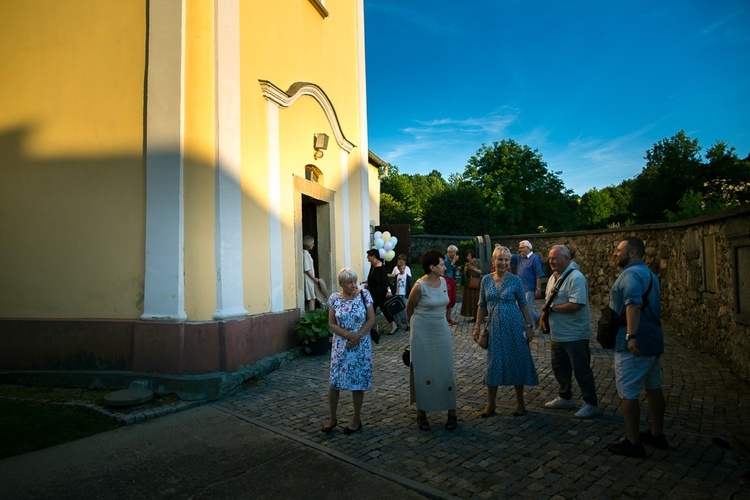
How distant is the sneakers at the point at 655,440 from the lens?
369 cm

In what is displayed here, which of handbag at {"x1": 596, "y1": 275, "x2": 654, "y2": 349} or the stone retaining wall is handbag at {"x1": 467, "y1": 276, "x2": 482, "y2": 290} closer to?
the stone retaining wall

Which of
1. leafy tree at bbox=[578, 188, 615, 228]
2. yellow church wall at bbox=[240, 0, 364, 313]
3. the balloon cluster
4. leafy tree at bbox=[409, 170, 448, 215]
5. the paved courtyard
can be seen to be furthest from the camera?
leafy tree at bbox=[409, 170, 448, 215]

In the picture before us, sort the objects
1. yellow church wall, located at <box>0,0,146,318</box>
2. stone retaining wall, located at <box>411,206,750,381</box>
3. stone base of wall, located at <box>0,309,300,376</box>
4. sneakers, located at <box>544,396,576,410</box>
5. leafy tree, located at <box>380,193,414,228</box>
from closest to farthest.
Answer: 1. sneakers, located at <box>544,396,576,410</box>
2. stone retaining wall, located at <box>411,206,750,381</box>
3. stone base of wall, located at <box>0,309,300,376</box>
4. yellow church wall, located at <box>0,0,146,318</box>
5. leafy tree, located at <box>380,193,414,228</box>

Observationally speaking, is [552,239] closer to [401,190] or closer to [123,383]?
[123,383]

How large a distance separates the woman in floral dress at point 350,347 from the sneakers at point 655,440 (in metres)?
2.42

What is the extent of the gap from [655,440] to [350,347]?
2728 millimetres

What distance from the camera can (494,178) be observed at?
1893 inches

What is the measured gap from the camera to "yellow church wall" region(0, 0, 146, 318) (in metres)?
6.05

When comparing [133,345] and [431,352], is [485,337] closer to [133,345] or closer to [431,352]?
[431,352]

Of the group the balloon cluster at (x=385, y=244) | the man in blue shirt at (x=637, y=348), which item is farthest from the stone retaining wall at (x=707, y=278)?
the balloon cluster at (x=385, y=244)

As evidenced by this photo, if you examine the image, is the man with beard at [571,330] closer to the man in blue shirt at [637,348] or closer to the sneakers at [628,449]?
the man in blue shirt at [637,348]

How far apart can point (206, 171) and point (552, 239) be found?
14508 mm

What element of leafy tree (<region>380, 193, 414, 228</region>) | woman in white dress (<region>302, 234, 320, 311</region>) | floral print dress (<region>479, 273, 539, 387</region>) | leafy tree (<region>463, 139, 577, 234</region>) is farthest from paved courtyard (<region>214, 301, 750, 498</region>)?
leafy tree (<region>463, 139, 577, 234</region>)

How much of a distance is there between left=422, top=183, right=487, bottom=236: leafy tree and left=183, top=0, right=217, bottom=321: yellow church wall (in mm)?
26873
